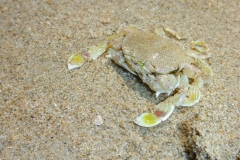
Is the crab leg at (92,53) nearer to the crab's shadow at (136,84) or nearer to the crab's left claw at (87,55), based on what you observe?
the crab's left claw at (87,55)

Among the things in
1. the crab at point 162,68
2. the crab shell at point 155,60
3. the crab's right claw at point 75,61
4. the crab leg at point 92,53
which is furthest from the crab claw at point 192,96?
the crab's right claw at point 75,61

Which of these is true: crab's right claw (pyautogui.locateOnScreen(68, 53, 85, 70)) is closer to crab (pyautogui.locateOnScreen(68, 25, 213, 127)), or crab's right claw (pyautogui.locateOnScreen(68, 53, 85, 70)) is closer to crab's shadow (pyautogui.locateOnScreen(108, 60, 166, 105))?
crab (pyautogui.locateOnScreen(68, 25, 213, 127))

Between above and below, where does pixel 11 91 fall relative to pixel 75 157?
above

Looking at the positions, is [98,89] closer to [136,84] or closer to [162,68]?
[136,84]

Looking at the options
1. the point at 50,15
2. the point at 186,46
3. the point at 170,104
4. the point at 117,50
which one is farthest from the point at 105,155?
the point at 50,15

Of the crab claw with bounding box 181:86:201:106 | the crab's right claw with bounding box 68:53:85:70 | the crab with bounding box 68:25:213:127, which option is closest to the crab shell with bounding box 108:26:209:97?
the crab with bounding box 68:25:213:127

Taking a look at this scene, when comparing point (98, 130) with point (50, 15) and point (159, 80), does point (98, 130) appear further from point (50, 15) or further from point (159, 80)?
point (50, 15)

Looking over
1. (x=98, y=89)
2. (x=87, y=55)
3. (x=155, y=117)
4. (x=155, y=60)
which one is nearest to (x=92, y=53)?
(x=87, y=55)
